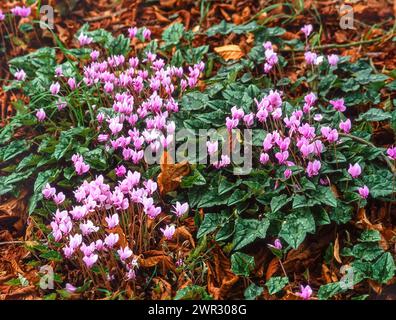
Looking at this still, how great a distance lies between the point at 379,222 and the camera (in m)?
2.86

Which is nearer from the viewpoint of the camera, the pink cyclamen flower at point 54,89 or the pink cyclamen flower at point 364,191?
the pink cyclamen flower at point 364,191

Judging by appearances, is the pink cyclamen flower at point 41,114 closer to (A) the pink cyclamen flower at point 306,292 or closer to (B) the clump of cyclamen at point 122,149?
(B) the clump of cyclamen at point 122,149

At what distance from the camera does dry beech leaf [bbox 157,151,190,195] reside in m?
2.92

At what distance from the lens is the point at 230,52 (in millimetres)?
3725

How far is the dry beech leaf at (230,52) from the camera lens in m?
3.69

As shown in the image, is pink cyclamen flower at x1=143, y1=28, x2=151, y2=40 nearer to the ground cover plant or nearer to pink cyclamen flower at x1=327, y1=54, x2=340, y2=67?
the ground cover plant

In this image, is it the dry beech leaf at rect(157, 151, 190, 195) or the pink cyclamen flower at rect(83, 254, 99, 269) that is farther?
the dry beech leaf at rect(157, 151, 190, 195)

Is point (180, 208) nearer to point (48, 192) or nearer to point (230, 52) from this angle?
point (48, 192)

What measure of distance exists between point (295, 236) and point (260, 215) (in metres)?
0.21

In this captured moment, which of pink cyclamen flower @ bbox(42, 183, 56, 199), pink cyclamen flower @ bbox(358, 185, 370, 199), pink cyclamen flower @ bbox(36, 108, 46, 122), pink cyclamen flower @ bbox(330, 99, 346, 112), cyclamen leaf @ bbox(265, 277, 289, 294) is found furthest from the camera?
pink cyclamen flower @ bbox(36, 108, 46, 122)

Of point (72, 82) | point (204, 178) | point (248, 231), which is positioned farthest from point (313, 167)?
point (72, 82)

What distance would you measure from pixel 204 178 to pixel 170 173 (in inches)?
6.5

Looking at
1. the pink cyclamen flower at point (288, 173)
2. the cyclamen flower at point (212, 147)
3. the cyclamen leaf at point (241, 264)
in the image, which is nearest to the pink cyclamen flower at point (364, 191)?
the pink cyclamen flower at point (288, 173)

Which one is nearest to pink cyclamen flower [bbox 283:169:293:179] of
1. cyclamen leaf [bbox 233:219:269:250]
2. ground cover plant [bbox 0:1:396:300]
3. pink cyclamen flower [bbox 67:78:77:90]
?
ground cover plant [bbox 0:1:396:300]
